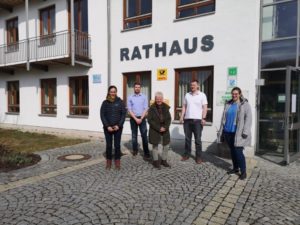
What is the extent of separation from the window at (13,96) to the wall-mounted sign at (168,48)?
756cm

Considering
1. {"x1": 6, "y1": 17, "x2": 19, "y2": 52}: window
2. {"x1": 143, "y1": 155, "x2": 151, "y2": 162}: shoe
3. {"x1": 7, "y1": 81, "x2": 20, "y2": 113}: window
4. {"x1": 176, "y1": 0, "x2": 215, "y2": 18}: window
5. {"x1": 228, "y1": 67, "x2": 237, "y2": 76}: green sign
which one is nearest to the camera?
{"x1": 143, "y1": 155, "x2": 151, "y2": 162}: shoe

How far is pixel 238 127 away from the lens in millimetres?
5133

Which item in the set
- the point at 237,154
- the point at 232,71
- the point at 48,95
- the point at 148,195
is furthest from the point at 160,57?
the point at 48,95

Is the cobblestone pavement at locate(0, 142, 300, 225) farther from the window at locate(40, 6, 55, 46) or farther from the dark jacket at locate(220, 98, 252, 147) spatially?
the window at locate(40, 6, 55, 46)

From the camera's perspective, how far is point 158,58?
902 cm

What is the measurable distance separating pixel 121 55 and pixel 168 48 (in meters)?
2.05

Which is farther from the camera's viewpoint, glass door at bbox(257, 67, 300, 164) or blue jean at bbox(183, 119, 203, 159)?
glass door at bbox(257, 67, 300, 164)

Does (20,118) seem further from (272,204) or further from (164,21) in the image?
(272,204)

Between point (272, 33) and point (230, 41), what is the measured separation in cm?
113

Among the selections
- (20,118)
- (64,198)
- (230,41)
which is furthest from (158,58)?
(20,118)

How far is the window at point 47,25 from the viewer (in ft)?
39.0

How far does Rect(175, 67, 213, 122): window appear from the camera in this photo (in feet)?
27.0

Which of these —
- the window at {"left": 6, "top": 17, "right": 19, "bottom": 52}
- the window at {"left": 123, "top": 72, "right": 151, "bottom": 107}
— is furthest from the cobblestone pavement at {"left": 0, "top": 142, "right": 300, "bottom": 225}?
the window at {"left": 6, "top": 17, "right": 19, "bottom": 52}

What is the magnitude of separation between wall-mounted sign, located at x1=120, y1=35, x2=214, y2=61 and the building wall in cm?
10
